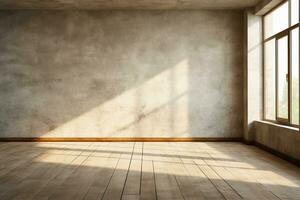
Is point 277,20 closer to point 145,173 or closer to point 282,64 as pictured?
point 282,64

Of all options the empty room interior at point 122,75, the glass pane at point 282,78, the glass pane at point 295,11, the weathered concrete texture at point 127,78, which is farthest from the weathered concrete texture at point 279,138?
the glass pane at point 295,11

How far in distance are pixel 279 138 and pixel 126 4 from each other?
442 centimetres

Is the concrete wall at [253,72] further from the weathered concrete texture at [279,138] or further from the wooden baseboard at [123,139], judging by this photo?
the wooden baseboard at [123,139]

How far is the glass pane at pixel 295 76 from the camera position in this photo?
704cm

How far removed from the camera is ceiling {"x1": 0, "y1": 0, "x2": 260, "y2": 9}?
8.95 m

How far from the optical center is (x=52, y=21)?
9883 mm

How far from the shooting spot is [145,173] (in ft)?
19.1

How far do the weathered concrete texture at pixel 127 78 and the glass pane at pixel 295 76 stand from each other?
104 inches

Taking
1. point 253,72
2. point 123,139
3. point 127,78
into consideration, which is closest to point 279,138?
point 253,72

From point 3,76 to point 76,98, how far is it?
1847 millimetres

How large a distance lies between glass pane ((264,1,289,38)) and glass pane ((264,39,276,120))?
0.28 metres

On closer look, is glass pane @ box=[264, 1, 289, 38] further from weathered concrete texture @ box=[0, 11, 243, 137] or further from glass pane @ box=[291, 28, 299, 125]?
weathered concrete texture @ box=[0, 11, 243, 137]

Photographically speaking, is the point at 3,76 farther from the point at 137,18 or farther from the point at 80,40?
the point at 137,18

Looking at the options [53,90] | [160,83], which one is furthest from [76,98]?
[160,83]
